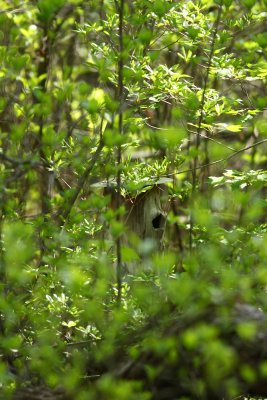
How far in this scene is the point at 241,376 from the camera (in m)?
3.25

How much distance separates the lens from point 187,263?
11.6 feet

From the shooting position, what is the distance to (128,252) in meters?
3.43

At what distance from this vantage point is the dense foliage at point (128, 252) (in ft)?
10.5

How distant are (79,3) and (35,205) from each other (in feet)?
7.65

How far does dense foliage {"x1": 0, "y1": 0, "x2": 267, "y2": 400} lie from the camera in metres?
3.20

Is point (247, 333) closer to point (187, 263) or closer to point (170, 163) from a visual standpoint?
point (187, 263)

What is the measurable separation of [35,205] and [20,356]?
3.40 m

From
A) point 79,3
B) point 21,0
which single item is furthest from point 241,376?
point 21,0

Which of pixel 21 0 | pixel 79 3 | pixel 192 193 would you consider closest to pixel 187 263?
pixel 192 193

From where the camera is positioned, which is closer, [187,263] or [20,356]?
[187,263]

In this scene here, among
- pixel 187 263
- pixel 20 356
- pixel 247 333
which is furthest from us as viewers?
pixel 20 356

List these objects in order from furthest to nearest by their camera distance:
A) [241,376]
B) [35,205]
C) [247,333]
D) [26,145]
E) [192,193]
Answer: [35,205] < [26,145] < [192,193] < [241,376] < [247,333]

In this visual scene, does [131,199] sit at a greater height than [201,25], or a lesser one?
lesser

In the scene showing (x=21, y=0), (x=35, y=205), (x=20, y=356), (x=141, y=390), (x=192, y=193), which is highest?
(x=21, y=0)
